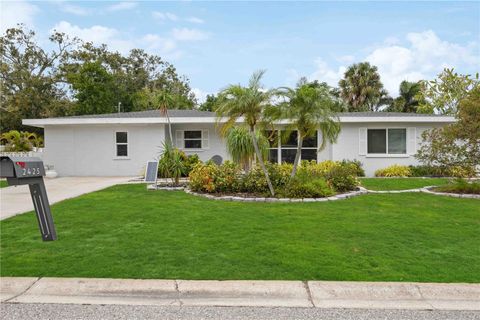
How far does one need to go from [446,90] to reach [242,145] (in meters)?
23.5

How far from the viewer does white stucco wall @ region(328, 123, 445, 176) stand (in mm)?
17328

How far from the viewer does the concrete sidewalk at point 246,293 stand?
3.81m

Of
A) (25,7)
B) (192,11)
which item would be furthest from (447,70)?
(25,7)

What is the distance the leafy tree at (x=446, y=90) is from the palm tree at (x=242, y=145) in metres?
21.7

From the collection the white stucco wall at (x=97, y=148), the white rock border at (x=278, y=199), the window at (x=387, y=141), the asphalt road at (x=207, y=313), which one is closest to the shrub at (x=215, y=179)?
the white rock border at (x=278, y=199)

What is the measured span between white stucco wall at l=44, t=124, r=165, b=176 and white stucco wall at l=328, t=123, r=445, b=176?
8375 mm

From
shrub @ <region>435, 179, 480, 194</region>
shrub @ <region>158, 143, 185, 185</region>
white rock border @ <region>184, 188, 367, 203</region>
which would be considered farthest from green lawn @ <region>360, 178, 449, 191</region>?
shrub @ <region>158, 143, 185, 185</region>

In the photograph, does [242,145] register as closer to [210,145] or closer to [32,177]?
[210,145]

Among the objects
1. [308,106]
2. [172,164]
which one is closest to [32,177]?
[308,106]

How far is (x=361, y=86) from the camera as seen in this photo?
33594 mm

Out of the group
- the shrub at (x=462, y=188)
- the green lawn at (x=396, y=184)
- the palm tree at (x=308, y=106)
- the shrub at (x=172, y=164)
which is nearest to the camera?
the palm tree at (x=308, y=106)

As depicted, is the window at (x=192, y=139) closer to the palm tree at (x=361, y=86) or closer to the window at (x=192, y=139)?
the window at (x=192, y=139)

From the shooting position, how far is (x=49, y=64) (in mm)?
34031

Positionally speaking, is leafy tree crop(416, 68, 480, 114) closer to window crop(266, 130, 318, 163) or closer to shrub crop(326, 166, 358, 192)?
window crop(266, 130, 318, 163)
